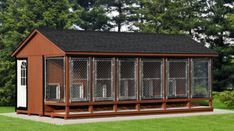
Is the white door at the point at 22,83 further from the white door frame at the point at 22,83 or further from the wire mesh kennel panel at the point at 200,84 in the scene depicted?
the wire mesh kennel panel at the point at 200,84

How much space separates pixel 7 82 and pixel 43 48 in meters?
10.1

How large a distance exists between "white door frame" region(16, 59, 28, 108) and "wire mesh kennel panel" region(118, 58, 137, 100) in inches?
186

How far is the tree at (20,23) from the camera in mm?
36406

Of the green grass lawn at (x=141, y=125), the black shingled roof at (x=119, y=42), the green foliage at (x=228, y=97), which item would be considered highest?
the black shingled roof at (x=119, y=42)

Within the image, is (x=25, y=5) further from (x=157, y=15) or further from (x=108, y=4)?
(x=108, y=4)

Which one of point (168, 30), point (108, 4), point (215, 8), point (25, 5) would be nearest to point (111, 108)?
point (25, 5)

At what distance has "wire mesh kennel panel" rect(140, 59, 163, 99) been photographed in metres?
29.1

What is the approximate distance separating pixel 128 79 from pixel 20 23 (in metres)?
12.5

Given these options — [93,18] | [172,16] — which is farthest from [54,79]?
[93,18]

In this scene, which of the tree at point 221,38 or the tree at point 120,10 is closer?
the tree at point 221,38

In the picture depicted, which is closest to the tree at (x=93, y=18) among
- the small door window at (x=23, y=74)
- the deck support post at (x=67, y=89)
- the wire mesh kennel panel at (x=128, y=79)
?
the small door window at (x=23, y=74)

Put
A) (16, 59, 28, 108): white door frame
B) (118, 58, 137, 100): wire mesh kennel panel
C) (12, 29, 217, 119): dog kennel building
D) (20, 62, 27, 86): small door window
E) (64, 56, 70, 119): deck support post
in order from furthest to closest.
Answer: (20, 62, 27, 86): small door window
(16, 59, 28, 108): white door frame
(118, 58, 137, 100): wire mesh kennel panel
(12, 29, 217, 119): dog kennel building
(64, 56, 70, 119): deck support post

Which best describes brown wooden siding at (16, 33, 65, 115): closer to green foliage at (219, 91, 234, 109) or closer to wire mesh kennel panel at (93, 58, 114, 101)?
wire mesh kennel panel at (93, 58, 114, 101)

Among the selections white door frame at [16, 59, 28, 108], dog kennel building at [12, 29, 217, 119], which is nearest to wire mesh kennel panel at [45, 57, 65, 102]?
dog kennel building at [12, 29, 217, 119]
